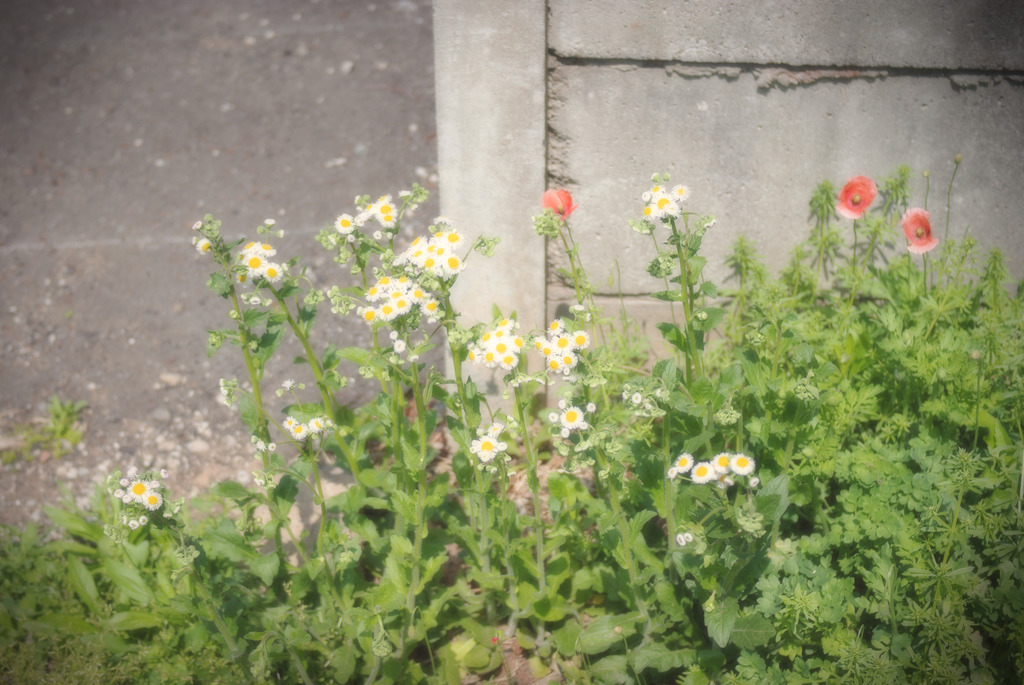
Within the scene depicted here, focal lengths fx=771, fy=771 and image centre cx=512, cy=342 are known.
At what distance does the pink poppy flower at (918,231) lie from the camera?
2705mm

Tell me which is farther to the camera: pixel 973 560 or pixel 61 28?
pixel 61 28

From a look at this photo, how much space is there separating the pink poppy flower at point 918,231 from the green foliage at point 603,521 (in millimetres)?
128

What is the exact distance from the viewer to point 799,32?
8.60 feet

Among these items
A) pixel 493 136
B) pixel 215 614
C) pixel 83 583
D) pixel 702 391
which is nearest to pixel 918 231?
pixel 702 391

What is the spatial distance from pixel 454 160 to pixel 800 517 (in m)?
1.70

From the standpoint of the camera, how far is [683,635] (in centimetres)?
230

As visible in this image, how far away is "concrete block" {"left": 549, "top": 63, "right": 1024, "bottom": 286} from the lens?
2711mm

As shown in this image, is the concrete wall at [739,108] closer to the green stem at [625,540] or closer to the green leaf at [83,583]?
the green stem at [625,540]

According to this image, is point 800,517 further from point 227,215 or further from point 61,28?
point 61,28

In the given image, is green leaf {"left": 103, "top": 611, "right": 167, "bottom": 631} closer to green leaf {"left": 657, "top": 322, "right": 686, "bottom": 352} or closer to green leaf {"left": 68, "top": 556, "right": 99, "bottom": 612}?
green leaf {"left": 68, "top": 556, "right": 99, "bottom": 612}

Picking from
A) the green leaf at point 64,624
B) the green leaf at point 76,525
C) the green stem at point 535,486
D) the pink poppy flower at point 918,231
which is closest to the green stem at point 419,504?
the green stem at point 535,486

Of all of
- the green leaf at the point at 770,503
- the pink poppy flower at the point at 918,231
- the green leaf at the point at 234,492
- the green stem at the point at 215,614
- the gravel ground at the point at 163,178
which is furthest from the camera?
the gravel ground at the point at 163,178

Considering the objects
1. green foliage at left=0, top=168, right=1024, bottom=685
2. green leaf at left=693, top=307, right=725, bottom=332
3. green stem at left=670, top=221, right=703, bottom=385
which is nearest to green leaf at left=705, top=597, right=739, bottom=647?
green foliage at left=0, top=168, right=1024, bottom=685

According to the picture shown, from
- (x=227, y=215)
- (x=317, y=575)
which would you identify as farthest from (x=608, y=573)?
(x=227, y=215)
